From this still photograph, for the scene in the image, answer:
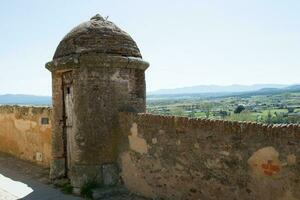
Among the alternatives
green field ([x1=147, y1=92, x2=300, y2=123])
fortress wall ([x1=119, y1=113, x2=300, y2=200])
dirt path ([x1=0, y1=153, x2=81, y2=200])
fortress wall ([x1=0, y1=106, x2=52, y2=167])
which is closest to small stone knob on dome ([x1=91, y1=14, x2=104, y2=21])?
fortress wall ([x1=119, y1=113, x2=300, y2=200])

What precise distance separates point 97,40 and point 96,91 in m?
1.07

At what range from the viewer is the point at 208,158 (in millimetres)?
6406

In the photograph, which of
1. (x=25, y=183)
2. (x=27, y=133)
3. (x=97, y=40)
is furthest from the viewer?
(x=27, y=133)

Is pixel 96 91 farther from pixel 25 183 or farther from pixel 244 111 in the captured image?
pixel 244 111

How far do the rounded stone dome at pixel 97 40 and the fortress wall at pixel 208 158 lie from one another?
4.65ft

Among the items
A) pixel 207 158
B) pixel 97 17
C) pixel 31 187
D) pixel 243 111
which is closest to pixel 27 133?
pixel 31 187

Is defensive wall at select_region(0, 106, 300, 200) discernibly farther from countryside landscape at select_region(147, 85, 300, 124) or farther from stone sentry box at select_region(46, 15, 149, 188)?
countryside landscape at select_region(147, 85, 300, 124)

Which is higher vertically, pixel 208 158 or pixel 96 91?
pixel 96 91

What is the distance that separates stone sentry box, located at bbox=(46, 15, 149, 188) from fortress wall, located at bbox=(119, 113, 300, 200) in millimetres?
329

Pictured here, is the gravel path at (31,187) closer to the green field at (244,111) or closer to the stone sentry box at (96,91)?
the stone sentry box at (96,91)

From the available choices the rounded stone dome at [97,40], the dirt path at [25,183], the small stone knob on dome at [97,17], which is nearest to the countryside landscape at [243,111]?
the rounded stone dome at [97,40]

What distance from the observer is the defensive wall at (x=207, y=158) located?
533 cm

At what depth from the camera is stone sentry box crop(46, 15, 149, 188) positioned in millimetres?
8273

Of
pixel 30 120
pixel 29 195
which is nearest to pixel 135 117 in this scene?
pixel 29 195
